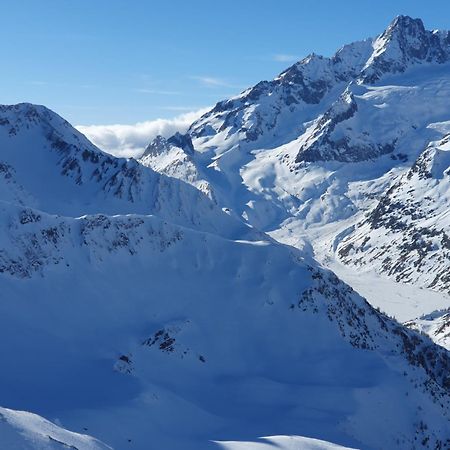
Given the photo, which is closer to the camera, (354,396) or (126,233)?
(354,396)

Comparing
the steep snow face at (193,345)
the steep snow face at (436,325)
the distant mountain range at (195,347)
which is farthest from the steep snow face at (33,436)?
the steep snow face at (436,325)

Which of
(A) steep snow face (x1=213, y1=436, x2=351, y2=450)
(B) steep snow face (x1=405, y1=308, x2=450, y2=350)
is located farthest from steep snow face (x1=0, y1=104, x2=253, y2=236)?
(A) steep snow face (x1=213, y1=436, x2=351, y2=450)

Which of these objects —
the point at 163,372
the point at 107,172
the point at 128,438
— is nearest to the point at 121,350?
the point at 163,372

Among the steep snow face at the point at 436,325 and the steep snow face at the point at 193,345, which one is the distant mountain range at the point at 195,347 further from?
the steep snow face at the point at 436,325

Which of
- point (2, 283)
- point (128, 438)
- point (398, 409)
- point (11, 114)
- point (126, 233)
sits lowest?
point (128, 438)

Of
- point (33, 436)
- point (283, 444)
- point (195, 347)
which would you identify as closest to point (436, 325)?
point (195, 347)

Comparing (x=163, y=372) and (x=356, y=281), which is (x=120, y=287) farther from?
(x=356, y=281)

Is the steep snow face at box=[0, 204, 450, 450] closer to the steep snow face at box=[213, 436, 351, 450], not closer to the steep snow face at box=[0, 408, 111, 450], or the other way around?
the steep snow face at box=[213, 436, 351, 450]
